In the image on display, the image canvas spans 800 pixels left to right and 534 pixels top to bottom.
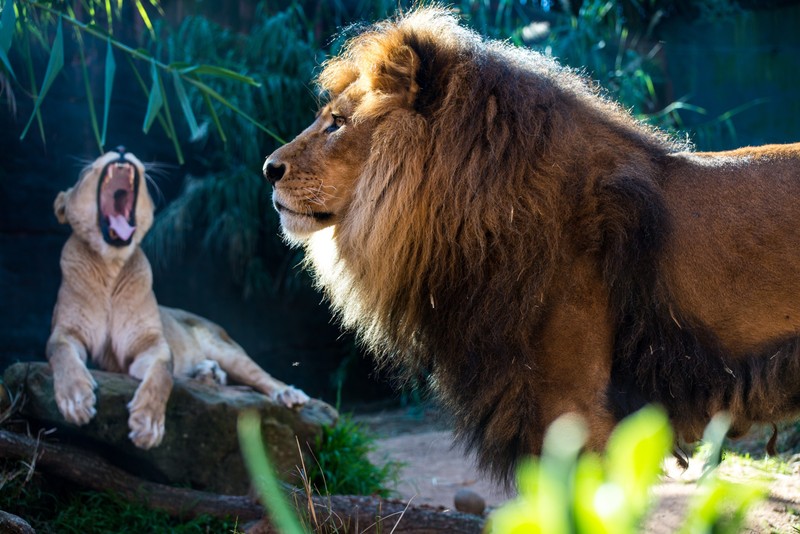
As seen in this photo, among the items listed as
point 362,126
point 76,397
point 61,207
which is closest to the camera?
point 362,126

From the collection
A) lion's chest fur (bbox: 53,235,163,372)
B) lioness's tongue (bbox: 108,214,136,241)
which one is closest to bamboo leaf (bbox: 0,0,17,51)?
lioness's tongue (bbox: 108,214,136,241)

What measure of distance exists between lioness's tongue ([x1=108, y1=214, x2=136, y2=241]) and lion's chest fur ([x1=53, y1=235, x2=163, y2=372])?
0.48 feet

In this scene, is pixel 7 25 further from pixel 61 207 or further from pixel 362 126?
pixel 362 126

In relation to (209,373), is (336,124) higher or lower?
higher

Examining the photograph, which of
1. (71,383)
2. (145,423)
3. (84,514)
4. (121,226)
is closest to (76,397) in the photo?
(71,383)

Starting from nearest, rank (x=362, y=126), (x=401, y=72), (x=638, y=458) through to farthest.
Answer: (x=638, y=458)
(x=401, y=72)
(x=362, y=126)

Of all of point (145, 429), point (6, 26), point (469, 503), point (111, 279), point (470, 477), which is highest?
point (6, 26)

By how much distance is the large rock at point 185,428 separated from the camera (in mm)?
3982

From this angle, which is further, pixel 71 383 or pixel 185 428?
pixel 185 428

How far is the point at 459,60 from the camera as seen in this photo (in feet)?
9.47

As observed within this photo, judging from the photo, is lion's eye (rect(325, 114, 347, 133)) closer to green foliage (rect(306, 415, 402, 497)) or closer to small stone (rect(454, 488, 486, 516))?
green foliage (rect(306, 415, 402, 497))

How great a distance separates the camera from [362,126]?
2.98m

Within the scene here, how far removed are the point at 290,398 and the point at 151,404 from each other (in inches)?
34.6

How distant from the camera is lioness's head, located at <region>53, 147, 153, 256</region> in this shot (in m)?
4.43
